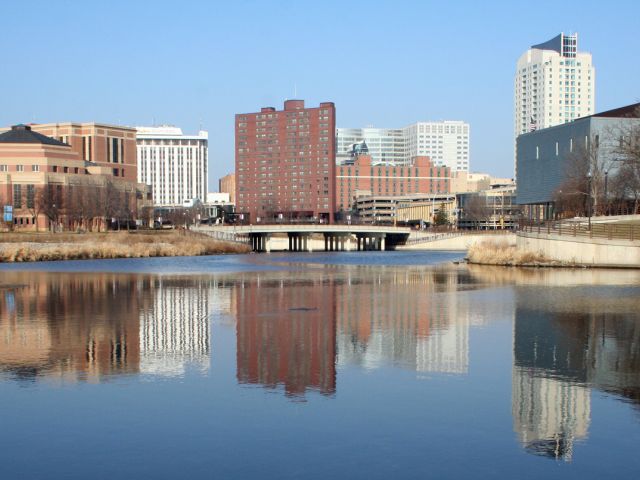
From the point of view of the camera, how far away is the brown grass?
2579 inches

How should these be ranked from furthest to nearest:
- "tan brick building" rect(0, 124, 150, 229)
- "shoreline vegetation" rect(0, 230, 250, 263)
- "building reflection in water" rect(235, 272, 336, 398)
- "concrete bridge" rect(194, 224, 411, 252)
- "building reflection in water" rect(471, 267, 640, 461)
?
1. "concrete bridge" rect(194, 224, 411, 252)
2. "tan brick building" rect(0, 124, 150, 229)
3. "shoreline vegetation" rect(0, 230, 250, 263)
4. "building reflection in water" rect(235, 272, 336, 398)
5. "building reflection in water" rect(471, 267, 640, 461)

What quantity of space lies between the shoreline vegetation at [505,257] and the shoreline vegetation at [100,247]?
42.7 m

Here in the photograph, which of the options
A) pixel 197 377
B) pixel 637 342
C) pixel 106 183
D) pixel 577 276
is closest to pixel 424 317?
pixel 637 342

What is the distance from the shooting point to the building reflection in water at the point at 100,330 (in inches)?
818

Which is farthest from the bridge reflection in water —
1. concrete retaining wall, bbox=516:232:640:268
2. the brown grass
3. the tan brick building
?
the tan brick building

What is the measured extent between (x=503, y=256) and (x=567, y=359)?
50.1 meters

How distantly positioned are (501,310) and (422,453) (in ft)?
67.0

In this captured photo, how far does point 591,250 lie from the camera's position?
60594mm

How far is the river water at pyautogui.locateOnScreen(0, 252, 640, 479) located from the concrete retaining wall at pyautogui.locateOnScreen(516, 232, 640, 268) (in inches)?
1009

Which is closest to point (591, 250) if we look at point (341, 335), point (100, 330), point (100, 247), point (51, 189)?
point (341, 335)

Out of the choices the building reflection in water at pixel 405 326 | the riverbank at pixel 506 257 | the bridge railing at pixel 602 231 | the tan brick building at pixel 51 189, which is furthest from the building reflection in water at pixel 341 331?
the tan brick building at pixel 51 189

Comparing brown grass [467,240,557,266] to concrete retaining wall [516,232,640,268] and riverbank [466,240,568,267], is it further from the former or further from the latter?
concrete retaining wall [516,232,640,268]

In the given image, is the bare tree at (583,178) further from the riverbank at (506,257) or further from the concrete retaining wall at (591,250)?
the concrete retaining wall at (591,250)

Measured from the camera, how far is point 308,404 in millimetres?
16500
